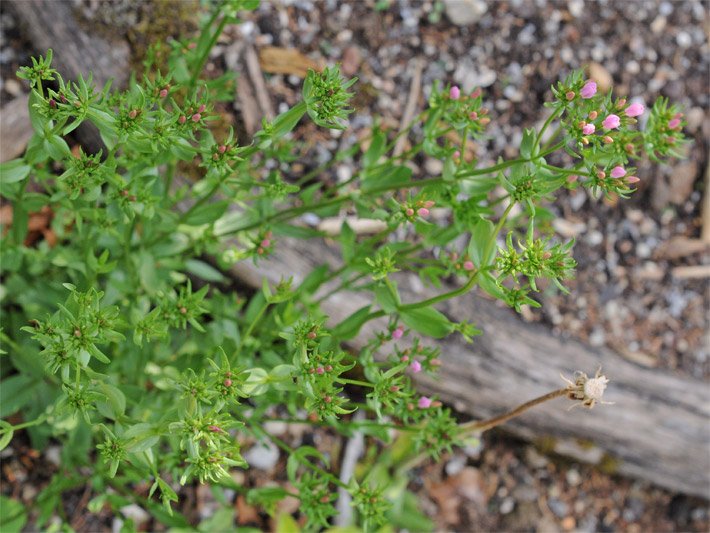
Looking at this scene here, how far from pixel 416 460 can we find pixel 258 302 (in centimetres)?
150

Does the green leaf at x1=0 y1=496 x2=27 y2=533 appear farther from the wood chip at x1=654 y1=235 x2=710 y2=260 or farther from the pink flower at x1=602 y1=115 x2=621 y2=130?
the wood chip at x1=654 y1=235 x2=710 y2=260

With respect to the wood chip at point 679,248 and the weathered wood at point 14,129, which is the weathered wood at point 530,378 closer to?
the weathered wood at point 14,129

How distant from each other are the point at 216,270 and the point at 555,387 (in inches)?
67.0

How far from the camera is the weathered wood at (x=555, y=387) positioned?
3.96 metres

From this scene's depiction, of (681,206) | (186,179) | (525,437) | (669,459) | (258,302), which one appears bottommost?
(669,459)

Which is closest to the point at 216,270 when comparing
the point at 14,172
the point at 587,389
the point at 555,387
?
the point at 14,172

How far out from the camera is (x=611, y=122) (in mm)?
2230

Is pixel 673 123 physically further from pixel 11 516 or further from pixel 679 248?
pixel 11 516

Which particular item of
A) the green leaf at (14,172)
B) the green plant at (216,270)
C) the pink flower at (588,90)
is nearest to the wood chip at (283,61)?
the green plant at (216,270)

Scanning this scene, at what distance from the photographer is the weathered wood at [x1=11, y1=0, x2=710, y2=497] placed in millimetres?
3816

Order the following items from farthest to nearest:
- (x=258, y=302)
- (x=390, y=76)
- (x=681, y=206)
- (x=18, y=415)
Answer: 1. (x=681, y=206)
2. (x=390, y=76)
3. (x=18, y=415)
4. (x=258, y=302)

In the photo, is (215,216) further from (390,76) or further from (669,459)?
(669,459)

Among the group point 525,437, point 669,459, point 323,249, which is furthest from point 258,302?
point 669,459

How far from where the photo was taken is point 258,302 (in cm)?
327
